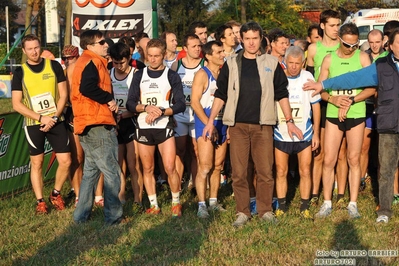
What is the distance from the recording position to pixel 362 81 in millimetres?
7016

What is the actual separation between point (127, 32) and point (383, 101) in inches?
332

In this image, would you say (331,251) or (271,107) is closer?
(331,251)

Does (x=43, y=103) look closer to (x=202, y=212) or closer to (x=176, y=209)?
(x=176, y=209)

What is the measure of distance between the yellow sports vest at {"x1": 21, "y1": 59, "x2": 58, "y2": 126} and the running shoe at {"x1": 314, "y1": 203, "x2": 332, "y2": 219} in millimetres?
3388

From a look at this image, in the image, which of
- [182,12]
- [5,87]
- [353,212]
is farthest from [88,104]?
[182,12]

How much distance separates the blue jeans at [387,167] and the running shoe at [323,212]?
588 millimetres

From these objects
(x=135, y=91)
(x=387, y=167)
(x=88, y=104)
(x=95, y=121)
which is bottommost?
(x=387, y=167)

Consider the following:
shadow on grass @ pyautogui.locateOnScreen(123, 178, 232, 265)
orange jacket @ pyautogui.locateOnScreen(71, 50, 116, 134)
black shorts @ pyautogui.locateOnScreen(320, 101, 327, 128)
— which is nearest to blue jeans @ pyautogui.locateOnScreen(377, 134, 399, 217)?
black shorts @ pyautogui.locateOnScreen(320, 101, 327, 128)

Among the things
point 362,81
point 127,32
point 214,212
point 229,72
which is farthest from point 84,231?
point 127,32

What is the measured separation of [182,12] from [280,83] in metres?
37.3

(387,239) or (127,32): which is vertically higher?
(127,32)

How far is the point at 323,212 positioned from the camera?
291 inches

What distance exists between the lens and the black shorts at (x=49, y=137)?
26.1 feet

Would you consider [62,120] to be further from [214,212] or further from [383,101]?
[383,101]
